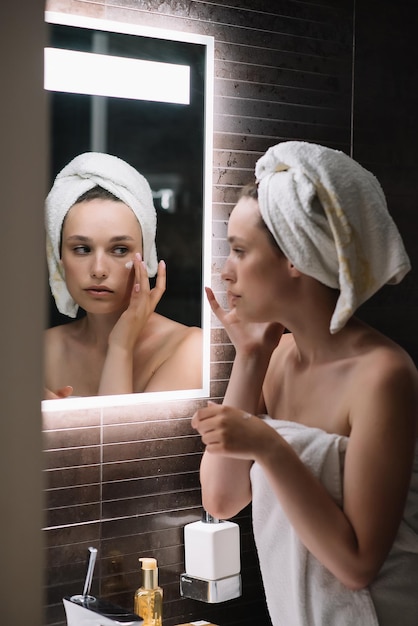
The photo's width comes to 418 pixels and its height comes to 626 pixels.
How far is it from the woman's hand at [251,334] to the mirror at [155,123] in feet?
0.98

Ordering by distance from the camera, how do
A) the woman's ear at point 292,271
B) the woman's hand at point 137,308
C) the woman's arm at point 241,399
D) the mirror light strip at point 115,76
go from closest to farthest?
the woman's ear at point 292,271
the woman's arm at point 241,399
the mirror light strip at point 115,76
the woman's hand at point 137,308

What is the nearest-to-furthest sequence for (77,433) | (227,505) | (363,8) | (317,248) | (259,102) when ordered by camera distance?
(317,248), (227,505), (77,433), (259,102), (363,8)

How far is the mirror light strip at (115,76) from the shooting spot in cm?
152

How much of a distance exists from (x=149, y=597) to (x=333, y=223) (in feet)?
2.88

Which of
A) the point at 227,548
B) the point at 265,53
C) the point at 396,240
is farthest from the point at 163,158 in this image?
the point at 227,548

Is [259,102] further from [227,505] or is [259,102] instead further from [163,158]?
[227,505]

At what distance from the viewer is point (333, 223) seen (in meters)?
1.12

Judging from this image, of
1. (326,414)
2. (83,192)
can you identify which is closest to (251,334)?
(326,414)

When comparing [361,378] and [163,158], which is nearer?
[361,378]

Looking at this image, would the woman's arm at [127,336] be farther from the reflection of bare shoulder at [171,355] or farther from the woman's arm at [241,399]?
the woman's arm at [241,399]

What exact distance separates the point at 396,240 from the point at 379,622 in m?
0.57

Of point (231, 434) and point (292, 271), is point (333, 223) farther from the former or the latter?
point (231, 434)

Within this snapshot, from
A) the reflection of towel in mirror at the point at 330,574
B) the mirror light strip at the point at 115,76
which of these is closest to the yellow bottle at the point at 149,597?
the reflection of towel in mirror at the point at 330,574

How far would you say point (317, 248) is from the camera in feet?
3.80
